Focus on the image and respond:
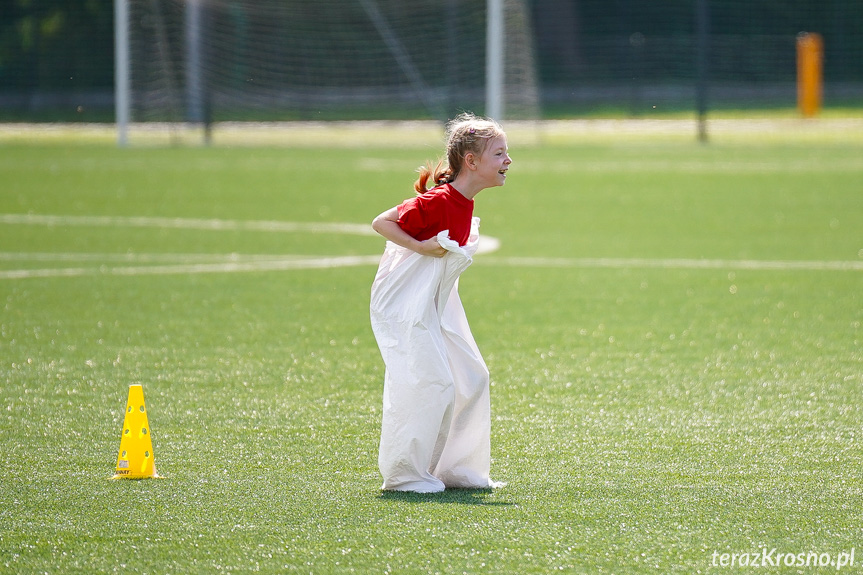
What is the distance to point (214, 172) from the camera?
18.4 meters

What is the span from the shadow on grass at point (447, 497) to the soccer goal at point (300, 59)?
18.4m

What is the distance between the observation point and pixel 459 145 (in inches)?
166

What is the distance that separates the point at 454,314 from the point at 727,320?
3.82m

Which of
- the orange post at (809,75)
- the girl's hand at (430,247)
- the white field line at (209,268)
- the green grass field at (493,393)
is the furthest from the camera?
the orange post at (809,75)

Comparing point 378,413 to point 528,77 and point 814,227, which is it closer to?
point 814,227

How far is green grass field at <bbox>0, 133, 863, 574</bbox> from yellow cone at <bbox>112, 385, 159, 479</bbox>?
7cm

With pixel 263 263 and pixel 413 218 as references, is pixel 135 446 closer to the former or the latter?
pixel 413 218

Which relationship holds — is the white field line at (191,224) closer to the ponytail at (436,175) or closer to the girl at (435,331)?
the ponytail at (436,175)

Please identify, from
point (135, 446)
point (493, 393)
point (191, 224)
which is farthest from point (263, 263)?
point (135, 446)

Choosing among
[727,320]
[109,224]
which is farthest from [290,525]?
[109,224]

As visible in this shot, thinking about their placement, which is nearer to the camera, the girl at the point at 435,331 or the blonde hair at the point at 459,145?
the girl at the point at 435,331

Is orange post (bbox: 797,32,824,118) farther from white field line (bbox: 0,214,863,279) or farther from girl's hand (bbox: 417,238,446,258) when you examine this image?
girl's hand (bbox: 417,238,446,258)

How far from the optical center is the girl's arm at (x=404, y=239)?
4.06 m

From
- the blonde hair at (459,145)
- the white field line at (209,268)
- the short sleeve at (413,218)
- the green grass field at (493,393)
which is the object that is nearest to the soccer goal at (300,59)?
the green grass field at (493,393)
